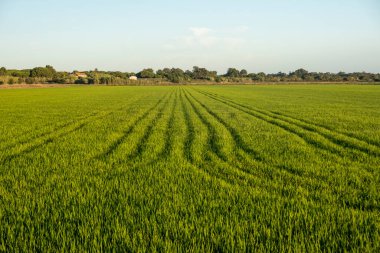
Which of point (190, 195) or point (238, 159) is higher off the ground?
point (190, 195)

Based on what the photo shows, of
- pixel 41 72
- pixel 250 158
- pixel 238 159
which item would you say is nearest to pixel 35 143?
pixel 238 159

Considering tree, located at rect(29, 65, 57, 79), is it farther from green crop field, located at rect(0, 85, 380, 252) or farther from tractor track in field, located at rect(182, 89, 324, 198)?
tractor track in field, located at rect(182, 89, 324, 198)

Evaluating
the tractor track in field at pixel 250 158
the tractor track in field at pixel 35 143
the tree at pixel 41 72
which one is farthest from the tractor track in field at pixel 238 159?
the tree at pixel 41 72

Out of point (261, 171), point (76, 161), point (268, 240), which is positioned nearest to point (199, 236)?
point (268, 240)

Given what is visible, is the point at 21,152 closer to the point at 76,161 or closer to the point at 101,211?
the point at 76,161

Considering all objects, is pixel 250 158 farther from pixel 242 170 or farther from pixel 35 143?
pixel 35 143

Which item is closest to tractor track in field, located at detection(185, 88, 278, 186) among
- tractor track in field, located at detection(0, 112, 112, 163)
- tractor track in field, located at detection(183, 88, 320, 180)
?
tractor track in field, located at detection(183, 88, 320, 180)

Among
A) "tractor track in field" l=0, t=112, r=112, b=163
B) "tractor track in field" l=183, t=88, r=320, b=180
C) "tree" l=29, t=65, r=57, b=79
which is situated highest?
"tree" l=29, t=65, r=57, b=79

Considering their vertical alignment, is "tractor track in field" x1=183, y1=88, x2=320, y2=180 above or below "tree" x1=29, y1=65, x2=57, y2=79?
below

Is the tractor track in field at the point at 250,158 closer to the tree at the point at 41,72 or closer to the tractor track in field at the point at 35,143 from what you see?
the tractor track in field at the point at 35,143

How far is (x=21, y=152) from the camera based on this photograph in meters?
10.0

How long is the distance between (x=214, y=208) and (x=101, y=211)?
1.96 metres

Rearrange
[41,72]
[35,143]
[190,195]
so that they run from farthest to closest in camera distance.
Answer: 1. [41,72]
2. [35,143]
3. [190,195]

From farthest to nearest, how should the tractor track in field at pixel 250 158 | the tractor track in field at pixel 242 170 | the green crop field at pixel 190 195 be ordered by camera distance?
the tractor track in field at pixel 250 158
the tractor track in field at pixel 242 170
the green crop field at pixel 190 195
